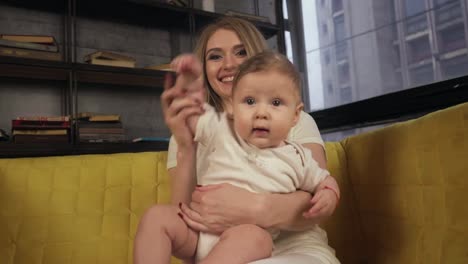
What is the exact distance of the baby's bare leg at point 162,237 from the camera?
80 centimetres

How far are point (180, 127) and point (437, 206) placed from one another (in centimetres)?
69

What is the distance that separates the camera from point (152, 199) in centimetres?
151

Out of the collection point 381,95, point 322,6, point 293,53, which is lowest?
point 381,95

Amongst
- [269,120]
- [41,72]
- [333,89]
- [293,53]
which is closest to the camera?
[269,120]

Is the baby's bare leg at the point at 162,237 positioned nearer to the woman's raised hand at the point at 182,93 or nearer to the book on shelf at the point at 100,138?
the woman's raised hand at the point at 182,93

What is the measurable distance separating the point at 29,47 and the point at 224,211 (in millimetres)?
1978

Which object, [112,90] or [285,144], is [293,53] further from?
[285,144]

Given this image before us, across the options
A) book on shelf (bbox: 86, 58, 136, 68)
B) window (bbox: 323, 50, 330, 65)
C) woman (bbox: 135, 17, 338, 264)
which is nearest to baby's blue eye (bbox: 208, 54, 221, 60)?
woman (bbox: 135, 17, 338, 264)

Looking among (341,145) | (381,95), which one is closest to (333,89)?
(381,95)

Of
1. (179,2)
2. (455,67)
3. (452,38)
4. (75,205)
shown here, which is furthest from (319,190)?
(179,2)

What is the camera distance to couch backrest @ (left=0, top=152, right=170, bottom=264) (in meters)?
1.39

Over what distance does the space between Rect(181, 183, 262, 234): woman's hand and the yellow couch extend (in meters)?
0.51

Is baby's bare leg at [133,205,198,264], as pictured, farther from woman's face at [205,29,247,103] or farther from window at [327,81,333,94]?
window at [327,81,333,94]

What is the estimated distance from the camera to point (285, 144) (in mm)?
993
